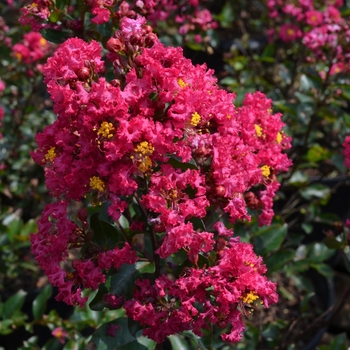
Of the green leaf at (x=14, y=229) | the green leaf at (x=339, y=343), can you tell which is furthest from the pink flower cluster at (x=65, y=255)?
the green leaf at (x=339, y=343)

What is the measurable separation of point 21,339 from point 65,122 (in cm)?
142

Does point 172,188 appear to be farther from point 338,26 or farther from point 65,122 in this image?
point 338,26

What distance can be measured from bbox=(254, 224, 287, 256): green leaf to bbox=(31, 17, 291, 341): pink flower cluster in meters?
0.61

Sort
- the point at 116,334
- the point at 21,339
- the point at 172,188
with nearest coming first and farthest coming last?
the point at 172,188
the point at 116,334
the point at 21,339

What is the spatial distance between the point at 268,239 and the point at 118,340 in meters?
0.69

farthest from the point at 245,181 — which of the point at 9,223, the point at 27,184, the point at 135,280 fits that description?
the point at 27,184

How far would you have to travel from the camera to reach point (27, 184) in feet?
8.54

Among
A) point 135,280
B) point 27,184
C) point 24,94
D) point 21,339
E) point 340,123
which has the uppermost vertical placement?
point 135,280

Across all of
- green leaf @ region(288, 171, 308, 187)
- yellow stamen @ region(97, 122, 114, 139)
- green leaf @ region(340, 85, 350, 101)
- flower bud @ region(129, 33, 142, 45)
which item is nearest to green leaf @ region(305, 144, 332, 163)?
green leaf @ region(288, 171, 308, 187)

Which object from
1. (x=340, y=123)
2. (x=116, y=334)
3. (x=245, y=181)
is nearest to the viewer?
(x=245, y=181)

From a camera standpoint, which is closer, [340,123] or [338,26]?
[338,26]

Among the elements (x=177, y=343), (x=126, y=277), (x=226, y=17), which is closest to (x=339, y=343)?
(x=177, y=343)

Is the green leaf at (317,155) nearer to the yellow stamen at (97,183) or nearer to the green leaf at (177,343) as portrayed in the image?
the green leaf at (177,343)

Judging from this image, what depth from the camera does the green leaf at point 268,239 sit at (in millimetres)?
1747
